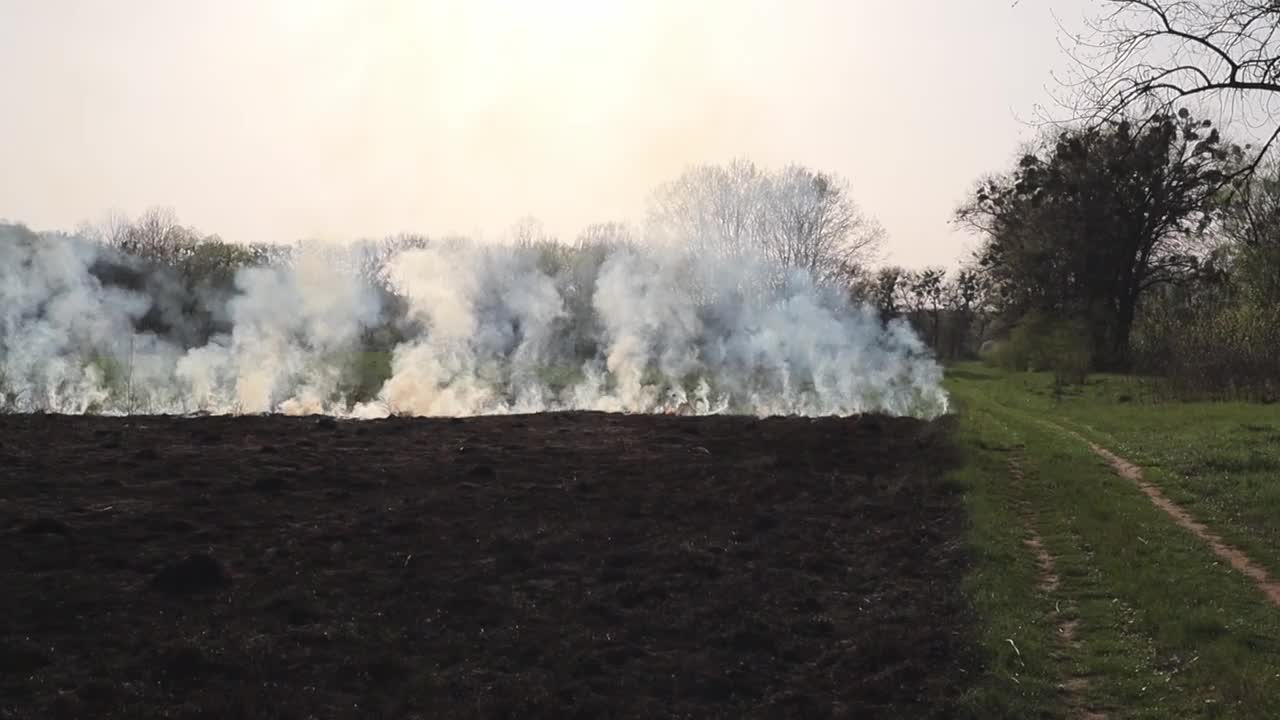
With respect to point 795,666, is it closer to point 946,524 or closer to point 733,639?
point 733,639

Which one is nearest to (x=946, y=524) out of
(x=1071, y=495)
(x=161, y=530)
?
(x=1071, y=495)

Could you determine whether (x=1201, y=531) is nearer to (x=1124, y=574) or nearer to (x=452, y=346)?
(x=1124, y=574)

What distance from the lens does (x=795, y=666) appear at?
8562mm

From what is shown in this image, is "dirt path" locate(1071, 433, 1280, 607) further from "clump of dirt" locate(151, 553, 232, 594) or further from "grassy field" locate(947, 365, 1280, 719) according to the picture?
"clump of dirt" locate(151, 553, 232, 594)

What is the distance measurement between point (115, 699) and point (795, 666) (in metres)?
5.33

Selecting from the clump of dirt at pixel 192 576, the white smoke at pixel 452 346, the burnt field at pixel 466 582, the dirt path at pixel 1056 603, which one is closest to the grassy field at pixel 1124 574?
the dirt path at pixel 1056 603

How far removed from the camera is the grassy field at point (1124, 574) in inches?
304

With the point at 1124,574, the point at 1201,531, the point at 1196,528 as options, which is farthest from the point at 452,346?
the point at 1124,574

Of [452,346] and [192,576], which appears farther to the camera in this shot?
[452,346]

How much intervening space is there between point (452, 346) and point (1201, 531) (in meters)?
23.3

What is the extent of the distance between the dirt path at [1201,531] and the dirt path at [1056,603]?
6.26ft

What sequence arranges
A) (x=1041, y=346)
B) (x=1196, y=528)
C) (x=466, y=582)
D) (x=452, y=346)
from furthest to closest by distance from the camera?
(x=1041, y=346) < (x=452, y=346) < (x=1196, y=528) < (x=466, y=582)

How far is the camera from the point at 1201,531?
13.4 metres

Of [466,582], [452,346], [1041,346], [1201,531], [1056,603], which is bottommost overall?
[1056,603]
